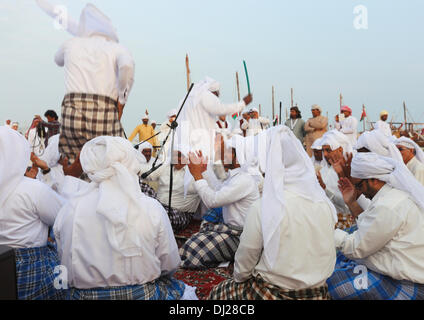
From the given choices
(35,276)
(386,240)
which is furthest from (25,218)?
(386,240)

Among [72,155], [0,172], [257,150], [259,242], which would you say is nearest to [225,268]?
[257,150]

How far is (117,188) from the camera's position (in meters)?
2.15

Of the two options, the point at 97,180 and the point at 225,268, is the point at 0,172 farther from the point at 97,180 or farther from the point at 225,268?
Answer: the point at 225,268

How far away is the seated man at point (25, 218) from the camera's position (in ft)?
7.69

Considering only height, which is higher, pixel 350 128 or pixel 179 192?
pixel 350 128

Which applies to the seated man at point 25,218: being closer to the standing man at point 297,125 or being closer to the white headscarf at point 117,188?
the white headscarf at point 117,188

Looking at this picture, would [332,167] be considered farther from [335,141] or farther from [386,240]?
[386,240]

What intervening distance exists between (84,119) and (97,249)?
1.57 m

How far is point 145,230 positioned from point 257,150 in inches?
67.4

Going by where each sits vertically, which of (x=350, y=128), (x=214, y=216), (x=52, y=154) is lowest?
(x=214, y=216)

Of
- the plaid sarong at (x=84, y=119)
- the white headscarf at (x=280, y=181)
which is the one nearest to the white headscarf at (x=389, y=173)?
the white headscarf at (x=280, y=181)

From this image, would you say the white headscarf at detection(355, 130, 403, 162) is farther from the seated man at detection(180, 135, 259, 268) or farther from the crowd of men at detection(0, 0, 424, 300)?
the seated man at detection(180, 135, 259, 268)

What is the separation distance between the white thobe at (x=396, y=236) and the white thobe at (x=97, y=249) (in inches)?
47.2

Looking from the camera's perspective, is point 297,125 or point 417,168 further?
point 297,125
